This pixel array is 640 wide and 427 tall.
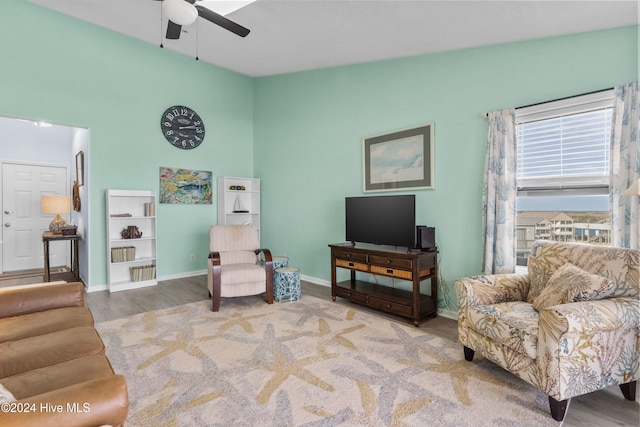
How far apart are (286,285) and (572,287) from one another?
9.20 ft

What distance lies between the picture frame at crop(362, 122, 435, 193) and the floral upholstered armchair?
1467 millimetres

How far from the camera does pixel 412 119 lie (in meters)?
3.72

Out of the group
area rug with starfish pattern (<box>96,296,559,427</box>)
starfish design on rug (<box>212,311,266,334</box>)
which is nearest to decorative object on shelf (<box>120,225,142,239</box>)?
area rug with starfish pattern (<box>96,296,559,427</box>)

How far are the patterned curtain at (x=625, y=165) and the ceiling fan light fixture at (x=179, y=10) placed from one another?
10.7 feet

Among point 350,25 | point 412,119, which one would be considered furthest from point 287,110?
point 412,119

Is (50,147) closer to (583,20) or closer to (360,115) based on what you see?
(360,115)

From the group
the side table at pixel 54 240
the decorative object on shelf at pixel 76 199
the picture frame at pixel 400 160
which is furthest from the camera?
the decorative object on shelf at pixel 76 199

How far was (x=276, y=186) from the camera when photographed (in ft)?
18.3

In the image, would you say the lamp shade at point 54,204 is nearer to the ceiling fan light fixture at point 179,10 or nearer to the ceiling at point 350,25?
the ceiling at point 350,25

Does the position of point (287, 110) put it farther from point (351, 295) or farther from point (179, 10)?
point (351, 295)

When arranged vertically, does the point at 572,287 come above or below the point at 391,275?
above

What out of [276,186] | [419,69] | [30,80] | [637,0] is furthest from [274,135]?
[637,0]

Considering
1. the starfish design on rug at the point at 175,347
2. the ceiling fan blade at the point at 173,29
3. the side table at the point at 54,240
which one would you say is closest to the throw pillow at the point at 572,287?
the starfish design on rug at the point at 175,347

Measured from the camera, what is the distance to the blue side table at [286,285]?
3.94 m
